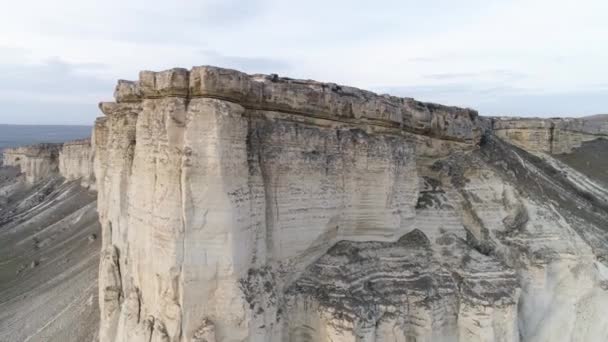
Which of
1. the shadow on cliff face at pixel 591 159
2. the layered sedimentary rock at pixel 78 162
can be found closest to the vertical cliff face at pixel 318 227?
the shadow on cliff face at pixel 591 159

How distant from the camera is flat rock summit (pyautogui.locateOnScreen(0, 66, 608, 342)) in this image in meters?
11.5

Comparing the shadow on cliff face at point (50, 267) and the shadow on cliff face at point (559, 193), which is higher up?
the shadow on cliff face at point (559, 193)

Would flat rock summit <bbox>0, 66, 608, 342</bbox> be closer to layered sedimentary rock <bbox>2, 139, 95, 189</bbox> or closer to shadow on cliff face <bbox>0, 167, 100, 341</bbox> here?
shadow on cliff face <bbox>0, 167, 100, 341</bbox>

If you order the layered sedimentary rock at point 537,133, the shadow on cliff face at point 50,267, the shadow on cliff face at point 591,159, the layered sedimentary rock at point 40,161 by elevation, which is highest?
Answer: the layered sedimentary rock at point 537,133

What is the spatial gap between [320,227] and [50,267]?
2418 centimetres

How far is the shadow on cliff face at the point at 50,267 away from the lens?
1970cm

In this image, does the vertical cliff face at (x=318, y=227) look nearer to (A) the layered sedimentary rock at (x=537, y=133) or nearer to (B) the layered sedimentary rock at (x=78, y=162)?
(A) the layered sedimentary rock at (x=537, y=133)

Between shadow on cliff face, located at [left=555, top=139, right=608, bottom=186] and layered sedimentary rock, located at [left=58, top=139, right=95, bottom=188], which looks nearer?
shadow on cliff face, located at [left=555, top=139, right=608, bottom=186]

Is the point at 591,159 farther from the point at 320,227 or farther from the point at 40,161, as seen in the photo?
the point at 40,161

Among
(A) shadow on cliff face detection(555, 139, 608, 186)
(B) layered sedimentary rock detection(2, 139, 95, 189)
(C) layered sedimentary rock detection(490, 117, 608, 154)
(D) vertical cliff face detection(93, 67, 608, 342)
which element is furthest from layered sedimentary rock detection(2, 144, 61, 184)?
(A) shadow on cliff face detection(555, 139, 608, 186)

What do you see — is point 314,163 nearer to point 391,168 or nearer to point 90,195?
point 391,168

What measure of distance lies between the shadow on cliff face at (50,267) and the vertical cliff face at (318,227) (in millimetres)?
5388

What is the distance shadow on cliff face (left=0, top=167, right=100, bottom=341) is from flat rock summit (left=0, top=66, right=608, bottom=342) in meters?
0.26

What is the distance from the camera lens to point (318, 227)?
1395cm
